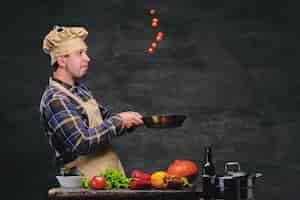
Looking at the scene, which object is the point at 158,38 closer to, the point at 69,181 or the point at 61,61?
the point at 61,61

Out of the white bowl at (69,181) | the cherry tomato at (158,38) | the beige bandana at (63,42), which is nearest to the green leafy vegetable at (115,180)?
the white bowl at (69,181)

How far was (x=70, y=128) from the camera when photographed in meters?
4.33

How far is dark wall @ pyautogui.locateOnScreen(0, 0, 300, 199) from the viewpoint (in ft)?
20.5

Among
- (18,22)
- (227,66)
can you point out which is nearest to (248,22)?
(227,66)

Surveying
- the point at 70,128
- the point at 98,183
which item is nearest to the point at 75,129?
the point at 70,128

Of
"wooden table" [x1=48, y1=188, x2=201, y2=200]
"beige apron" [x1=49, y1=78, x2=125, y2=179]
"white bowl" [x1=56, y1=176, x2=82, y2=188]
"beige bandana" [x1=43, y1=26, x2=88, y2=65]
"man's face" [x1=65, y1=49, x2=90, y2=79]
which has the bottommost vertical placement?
"wooden table" [x1=48, y1=188, x2=201, y2=200]

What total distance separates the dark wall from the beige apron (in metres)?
1.68

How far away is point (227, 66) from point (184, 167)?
2.23 m

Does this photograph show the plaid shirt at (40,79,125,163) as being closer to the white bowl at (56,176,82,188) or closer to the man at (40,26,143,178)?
the man at (40,26,143,178)

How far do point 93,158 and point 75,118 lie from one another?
1.01 ft

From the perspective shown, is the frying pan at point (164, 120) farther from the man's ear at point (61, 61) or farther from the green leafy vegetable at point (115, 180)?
the man's ear at point (61, 61)

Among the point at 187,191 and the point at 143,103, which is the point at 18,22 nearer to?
the point at 143,103

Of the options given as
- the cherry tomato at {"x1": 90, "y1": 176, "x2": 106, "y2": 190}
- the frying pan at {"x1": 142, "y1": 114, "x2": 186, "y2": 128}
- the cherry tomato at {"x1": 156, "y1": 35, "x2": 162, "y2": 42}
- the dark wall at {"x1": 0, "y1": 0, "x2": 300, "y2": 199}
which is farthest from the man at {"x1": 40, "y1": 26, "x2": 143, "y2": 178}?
the cherry tomato at {"x1": 156, "y1": 35, "x2": 162, "y2": 42}

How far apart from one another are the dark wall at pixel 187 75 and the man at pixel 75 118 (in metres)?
1.59
